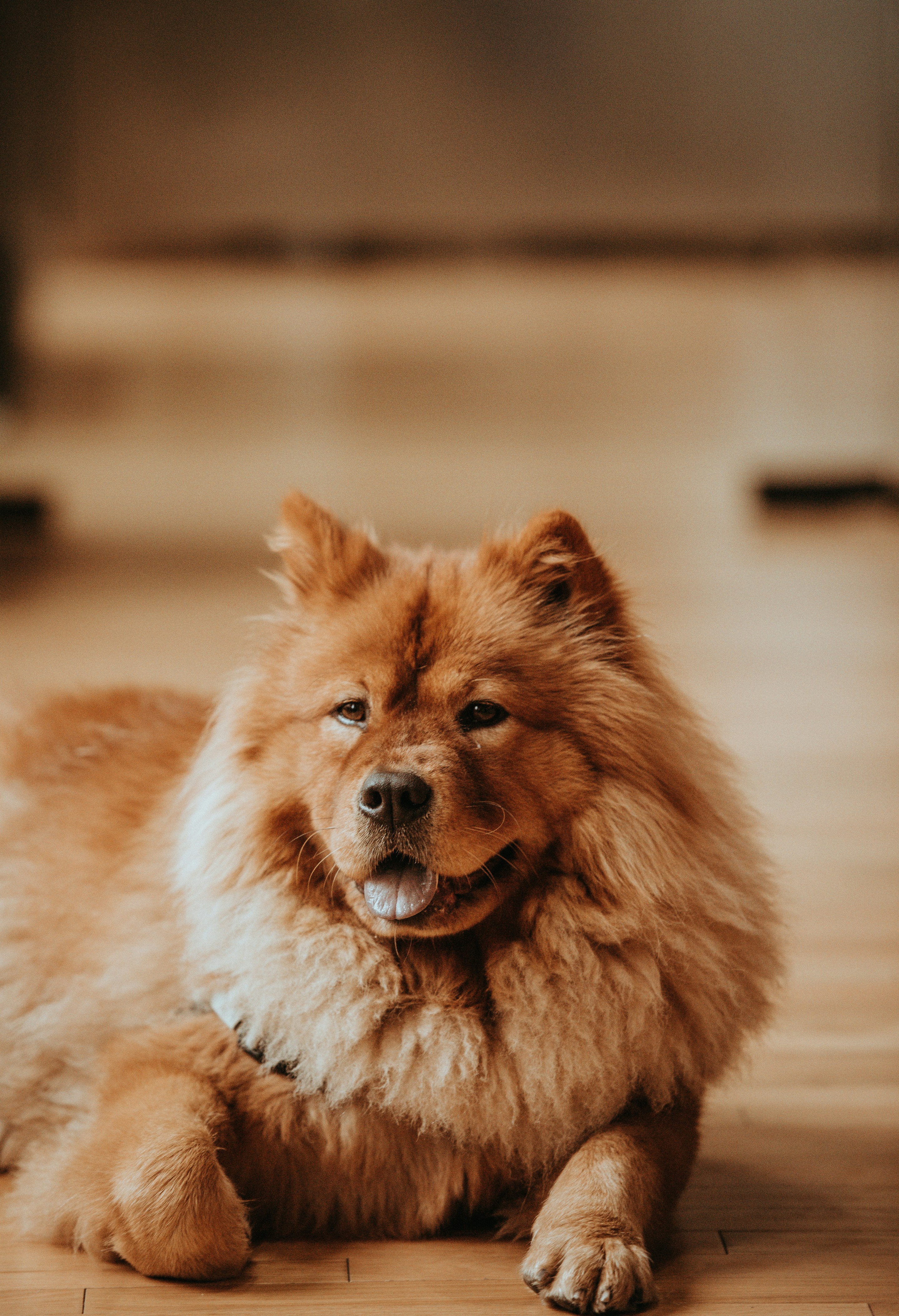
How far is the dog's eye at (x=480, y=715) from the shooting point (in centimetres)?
186

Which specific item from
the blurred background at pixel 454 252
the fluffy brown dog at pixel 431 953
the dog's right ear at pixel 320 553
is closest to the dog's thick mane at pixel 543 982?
the fluffy brown dog at pixel 431 953

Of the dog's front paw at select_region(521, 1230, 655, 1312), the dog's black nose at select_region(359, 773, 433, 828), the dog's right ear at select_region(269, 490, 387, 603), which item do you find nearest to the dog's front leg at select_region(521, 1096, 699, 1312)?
the dog's front paw at select_region(521, 1230, 655, 1312)

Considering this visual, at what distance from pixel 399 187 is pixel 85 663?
7.58 meters

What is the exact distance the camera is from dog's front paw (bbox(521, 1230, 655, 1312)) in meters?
1.64

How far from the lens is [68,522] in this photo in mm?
8578

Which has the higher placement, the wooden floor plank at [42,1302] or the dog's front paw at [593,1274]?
the dog's front paw at [593,1274]

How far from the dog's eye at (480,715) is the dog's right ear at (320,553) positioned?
0.91 ft

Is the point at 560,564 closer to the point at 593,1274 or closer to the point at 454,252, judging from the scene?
the point at 593,1274

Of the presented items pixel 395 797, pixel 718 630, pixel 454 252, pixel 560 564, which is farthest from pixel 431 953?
pixel 454 252

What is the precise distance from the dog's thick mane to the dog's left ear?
12cm

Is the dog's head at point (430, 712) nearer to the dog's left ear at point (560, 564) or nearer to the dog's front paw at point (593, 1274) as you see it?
the dog's left ear at point (560, 564)

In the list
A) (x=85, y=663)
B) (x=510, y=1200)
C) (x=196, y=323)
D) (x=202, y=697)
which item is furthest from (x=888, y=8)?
(x=510, y=1200)

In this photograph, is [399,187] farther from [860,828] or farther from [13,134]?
[860,828]

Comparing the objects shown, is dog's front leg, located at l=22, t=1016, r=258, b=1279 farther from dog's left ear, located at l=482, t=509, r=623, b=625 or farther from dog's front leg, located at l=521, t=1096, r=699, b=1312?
dog's left ear, located at l=482, t=509, r=623, b=625
